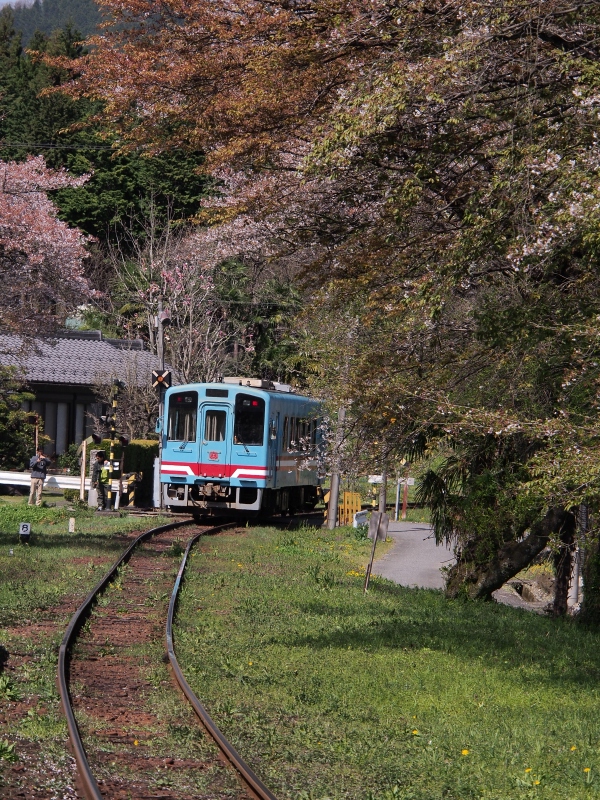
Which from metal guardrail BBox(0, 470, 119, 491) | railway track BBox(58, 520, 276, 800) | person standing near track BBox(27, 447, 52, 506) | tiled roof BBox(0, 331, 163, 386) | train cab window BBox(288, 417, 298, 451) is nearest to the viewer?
railway track BBox(58, 520, 276, 800)

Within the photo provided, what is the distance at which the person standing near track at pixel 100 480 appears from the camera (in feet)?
89.8

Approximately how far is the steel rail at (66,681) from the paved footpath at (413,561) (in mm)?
4652

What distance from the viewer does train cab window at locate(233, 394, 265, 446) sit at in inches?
993

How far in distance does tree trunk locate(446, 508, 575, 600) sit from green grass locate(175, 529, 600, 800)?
0.36 metres

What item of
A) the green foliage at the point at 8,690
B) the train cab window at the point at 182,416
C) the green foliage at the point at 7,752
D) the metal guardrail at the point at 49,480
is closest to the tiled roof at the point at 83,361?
the metal guardrail at the point at 49,480

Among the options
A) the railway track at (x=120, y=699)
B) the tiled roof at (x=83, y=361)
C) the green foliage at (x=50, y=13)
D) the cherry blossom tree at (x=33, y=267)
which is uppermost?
the green foliage at (x=50, y=13)

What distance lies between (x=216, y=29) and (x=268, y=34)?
0.75m

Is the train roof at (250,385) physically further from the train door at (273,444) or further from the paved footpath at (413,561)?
the paved footpath at (413,561)

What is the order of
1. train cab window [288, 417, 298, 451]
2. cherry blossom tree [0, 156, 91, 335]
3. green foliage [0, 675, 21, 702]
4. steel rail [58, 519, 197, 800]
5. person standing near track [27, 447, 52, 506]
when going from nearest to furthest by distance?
steel rail [58, 519, 197, 800] < green foliage [0, 675, 21, 702] < cherry blossom tree [0, 156, 91, 335] < person standing near track [27, 447, 52, 506] < train cab window [288, 417, 298, 451]

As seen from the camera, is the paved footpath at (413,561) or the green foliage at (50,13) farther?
the green foliage at (50,13)

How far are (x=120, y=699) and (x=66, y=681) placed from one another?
0.56 meters

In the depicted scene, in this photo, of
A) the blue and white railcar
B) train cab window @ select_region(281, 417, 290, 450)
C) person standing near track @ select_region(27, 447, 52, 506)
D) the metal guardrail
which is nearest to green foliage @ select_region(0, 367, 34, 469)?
the metal guardrail

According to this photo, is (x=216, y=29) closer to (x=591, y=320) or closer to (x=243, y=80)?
(x=243, y=80)

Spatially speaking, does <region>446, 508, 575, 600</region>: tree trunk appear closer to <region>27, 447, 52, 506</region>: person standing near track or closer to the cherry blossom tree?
the cherry blossom tree
